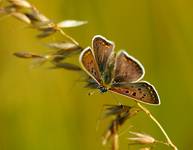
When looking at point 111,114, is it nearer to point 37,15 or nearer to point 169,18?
point 37,15

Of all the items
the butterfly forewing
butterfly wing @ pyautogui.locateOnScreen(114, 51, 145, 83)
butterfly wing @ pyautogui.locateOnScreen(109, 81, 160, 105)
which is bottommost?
butterfly wing @ pyautogui.locateOnScreen(109, 81, 160, 105)

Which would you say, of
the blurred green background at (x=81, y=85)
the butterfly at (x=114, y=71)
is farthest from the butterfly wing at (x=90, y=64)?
the blurred green background at (x=81, y=85)

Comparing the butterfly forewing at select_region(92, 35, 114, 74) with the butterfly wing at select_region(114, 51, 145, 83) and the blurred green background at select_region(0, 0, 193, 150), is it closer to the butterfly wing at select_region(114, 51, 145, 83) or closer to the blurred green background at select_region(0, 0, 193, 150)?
the butterfly wing at select_region(114, 51, 145, 83)

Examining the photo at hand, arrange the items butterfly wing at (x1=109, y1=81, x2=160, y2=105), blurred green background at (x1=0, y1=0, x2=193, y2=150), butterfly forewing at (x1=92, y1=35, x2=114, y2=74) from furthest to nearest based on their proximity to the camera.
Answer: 1. blurred green background at (x1=0, y1=0, x2=193, y2=150)
2. butterfly forewing at (x1=92, y1=35, x2=114, y2=74)
3. butterfly wing at (x1=109, y1=81, x2=160, y2=105)

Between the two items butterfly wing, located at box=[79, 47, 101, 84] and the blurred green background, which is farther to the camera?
the blurred green background

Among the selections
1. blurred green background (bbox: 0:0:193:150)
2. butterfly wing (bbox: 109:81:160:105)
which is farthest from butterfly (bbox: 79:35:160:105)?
blurred green background (bbox: 0:0:193:150)

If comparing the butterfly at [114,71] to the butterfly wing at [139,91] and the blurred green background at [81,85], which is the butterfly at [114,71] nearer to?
the butterfly wing at [139,91]

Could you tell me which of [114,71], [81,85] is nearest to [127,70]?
[114,71]
